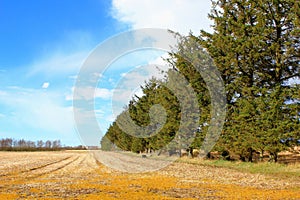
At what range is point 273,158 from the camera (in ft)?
81.9

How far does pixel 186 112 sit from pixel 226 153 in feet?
21.6

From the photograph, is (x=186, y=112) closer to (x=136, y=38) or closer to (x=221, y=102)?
(x=221, y=102)

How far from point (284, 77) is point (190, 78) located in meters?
9.93

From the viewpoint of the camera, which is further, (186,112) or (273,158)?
(186,112)

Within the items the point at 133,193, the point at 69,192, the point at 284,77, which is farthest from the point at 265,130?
the point at 69,192

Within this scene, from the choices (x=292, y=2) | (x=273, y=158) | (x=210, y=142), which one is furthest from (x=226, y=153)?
(x=292, y=2)

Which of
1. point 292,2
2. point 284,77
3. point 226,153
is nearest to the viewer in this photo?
point 292,2

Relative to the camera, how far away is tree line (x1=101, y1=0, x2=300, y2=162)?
77.2 ft

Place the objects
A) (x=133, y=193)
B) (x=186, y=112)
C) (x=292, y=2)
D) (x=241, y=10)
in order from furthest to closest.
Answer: (x=186, y=112) → (x=241, y=10) → (x=292, y=2) → (x=133, y=193)

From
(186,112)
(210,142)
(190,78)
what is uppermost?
(190,78)

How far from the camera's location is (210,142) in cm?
3180

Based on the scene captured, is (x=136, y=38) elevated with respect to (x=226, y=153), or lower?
elevated

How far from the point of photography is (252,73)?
28.1 m

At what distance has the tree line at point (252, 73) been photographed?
77.2ft
